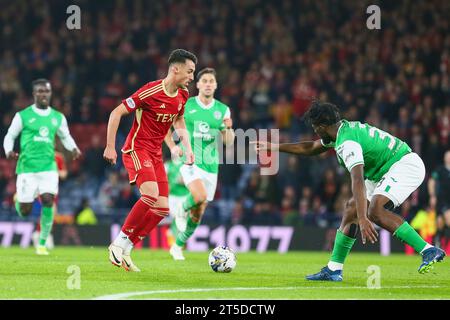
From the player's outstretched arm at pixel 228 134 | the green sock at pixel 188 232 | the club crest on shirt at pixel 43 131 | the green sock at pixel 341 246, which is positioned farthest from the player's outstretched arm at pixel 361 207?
the club crest on shirt at pixel 43 131

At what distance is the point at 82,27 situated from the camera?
26.2 meters

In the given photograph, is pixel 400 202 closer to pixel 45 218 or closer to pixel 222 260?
pixel 222 260

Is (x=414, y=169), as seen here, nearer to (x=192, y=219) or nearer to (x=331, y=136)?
(x=331, y=136)

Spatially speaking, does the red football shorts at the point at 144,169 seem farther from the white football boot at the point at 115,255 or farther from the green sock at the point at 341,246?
the green sock at the point at 341,246

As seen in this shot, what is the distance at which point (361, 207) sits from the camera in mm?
8445

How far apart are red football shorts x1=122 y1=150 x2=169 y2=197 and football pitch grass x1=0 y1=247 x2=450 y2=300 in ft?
3.33

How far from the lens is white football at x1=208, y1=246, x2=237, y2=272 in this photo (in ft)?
33.7

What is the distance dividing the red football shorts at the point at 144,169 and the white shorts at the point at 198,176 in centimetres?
273

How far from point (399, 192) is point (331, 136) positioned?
2.96ft

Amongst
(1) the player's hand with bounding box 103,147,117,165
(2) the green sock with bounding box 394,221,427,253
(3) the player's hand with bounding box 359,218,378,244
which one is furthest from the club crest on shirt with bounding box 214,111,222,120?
(3) the player's hand with bounding box 359,218,378,244

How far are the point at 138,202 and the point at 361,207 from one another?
274 centimetres

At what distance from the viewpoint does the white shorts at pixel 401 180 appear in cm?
915

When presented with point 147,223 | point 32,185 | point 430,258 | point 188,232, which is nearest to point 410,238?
point 430,258
